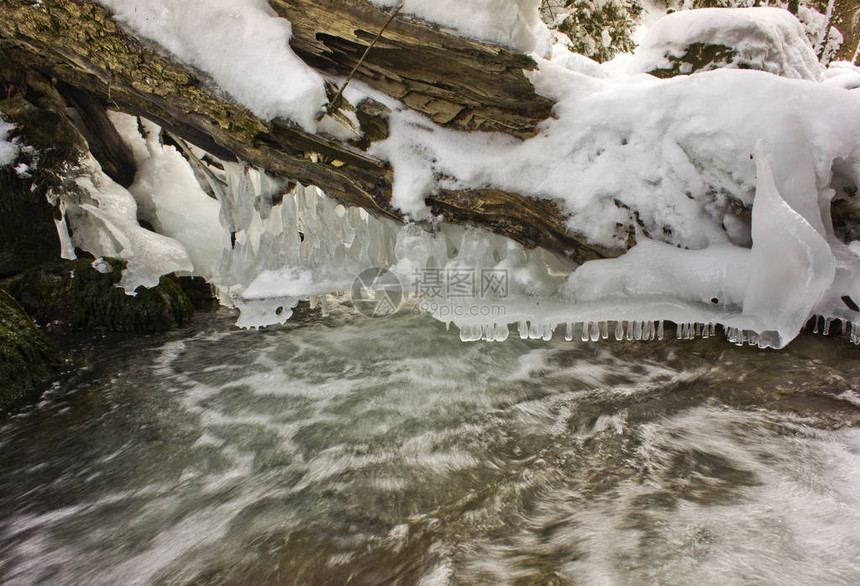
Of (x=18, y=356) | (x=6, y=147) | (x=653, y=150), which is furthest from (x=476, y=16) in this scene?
(x=6, y=147)

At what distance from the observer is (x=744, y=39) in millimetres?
4473

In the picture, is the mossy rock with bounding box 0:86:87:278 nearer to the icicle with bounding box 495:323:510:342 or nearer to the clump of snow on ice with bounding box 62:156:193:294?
the clump of snow on ice with bounding box 62:156:193:294

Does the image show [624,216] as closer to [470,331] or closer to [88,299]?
[470,331]

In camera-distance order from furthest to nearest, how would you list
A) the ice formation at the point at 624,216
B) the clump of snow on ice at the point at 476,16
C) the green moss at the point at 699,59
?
1. the green moss at the point at 699,59
2. the clump of snow on ice at the point at 476,16
3. the ice formation at the point at 624,216

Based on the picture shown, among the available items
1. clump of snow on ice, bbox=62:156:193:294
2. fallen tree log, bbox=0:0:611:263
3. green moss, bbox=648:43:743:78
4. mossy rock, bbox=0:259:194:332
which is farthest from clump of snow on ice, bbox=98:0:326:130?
green moss, bbox=648:43:743:78

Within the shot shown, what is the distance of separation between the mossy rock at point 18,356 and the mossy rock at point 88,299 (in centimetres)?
90

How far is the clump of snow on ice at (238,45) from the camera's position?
2826 millimetres

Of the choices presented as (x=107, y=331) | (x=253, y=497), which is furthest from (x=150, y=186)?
(x=253, y=497)

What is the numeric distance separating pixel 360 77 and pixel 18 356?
11.0 feet

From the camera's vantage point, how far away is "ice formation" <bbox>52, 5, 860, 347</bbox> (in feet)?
8.01

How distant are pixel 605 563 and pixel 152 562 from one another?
6.44ft

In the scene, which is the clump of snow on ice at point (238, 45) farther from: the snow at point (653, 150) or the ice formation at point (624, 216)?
the snow at point (653, 150)

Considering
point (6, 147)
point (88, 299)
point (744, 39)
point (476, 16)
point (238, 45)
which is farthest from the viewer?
point (88, 299)

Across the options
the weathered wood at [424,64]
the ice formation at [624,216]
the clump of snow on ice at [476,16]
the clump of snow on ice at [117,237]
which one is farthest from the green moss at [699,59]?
the clump of snow on ice at [117,237]
